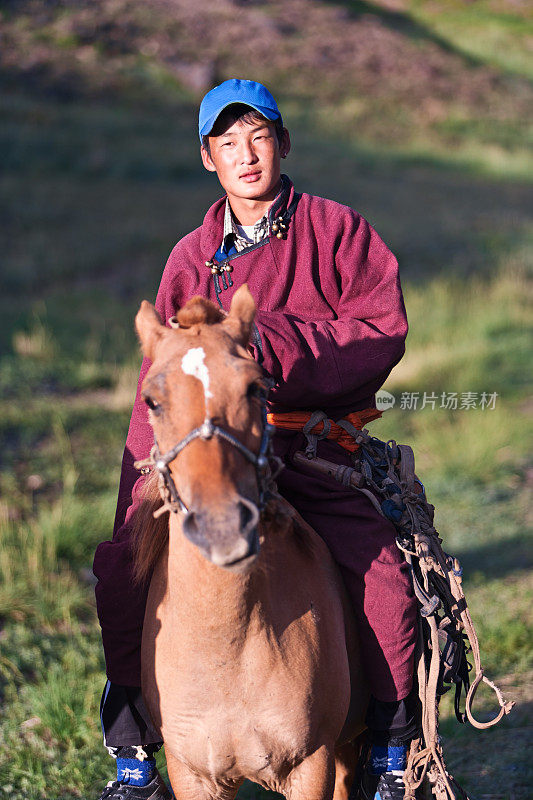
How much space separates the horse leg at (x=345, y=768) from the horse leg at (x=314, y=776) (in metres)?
0.63

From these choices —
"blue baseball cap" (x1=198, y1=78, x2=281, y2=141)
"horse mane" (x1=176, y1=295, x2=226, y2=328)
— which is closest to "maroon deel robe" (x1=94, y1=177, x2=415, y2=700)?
"blue baseball cap" (x1=198, y1=78, x2=281, y2=141)

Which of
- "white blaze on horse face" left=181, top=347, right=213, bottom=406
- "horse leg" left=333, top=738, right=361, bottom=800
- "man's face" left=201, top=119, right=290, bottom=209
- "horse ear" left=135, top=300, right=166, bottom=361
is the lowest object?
"horse leg" left=333, top=738, right=361, bottom=800

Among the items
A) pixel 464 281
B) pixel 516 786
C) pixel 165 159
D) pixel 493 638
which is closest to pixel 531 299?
pixel 464 281

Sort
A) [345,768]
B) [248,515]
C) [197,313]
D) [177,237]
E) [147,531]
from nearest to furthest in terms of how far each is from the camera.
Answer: [248,515], [197,313], [147,531], [345,768], [177,237]

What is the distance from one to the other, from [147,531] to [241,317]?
774mm

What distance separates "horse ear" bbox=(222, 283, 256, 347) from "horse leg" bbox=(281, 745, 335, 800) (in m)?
1.34

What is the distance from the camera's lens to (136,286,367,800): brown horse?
194cm

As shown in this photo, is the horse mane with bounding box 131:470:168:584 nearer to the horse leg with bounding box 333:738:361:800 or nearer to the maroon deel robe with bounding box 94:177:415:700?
the maroon deel robe with bounding box 94:177:415:700

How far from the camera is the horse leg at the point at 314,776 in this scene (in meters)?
2.47

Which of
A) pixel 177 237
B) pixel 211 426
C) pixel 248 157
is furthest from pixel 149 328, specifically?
pixel 177 237

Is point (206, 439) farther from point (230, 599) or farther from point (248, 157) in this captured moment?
point (248, 157)

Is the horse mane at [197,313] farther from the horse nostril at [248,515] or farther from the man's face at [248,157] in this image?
the man's face at [248,157]

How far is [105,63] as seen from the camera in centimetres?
2683

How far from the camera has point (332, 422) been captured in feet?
9.37
